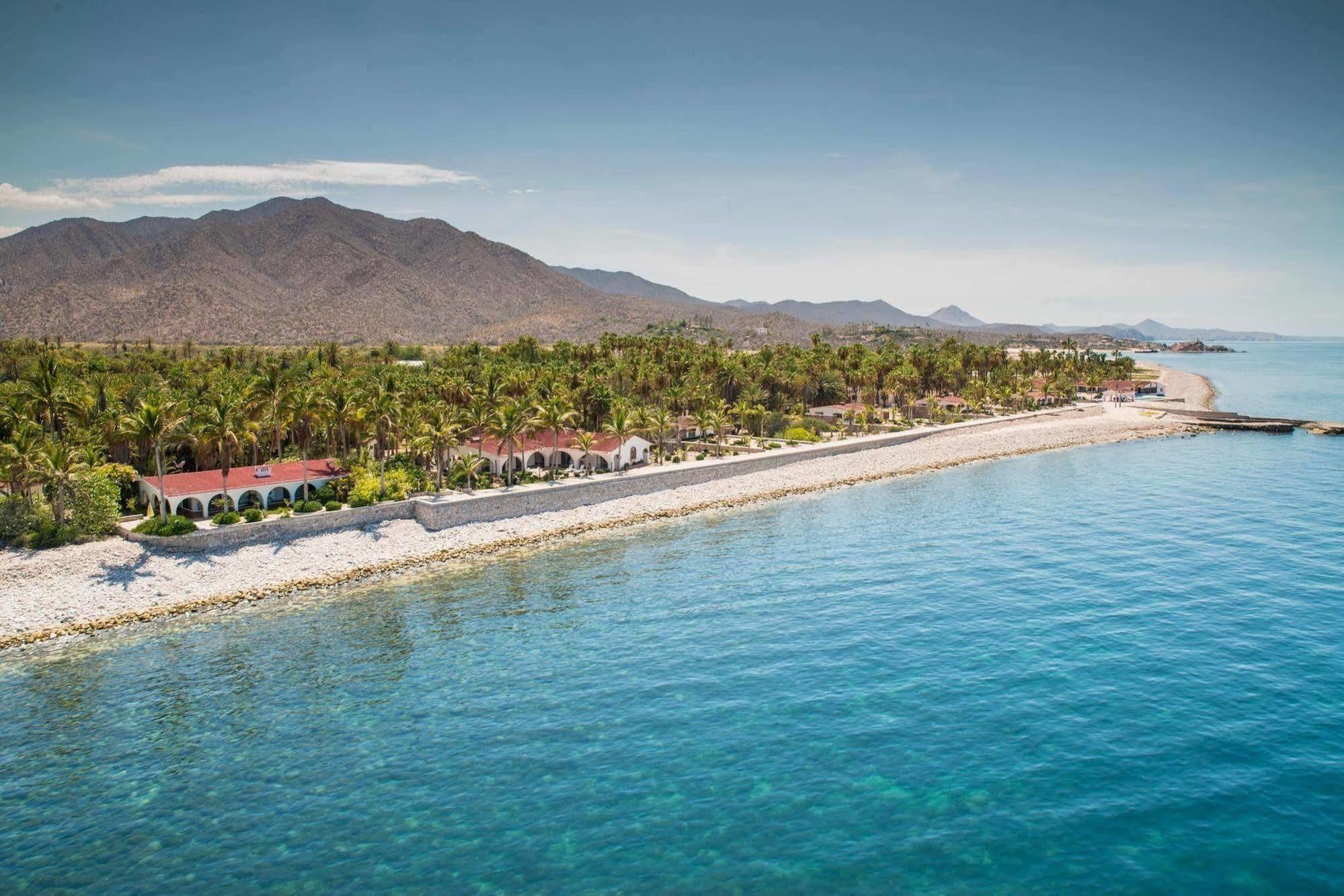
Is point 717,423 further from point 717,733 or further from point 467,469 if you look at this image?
point 717,733

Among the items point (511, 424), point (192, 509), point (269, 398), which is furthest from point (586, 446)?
point (192, 509)

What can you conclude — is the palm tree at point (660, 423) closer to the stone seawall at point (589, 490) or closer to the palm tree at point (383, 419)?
the stone seawall at point (589, 490)

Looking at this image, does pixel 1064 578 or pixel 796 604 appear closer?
pixel 796 604

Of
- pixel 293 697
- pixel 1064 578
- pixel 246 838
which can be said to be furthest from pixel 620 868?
pixel 1064 578

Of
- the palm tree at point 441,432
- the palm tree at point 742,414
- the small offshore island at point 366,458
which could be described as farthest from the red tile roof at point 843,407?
the palm tree at point 441,432

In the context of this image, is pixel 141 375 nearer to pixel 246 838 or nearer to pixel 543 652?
pixel 543 652

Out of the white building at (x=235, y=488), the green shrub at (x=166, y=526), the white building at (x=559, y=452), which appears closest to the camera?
the green shrub at (x=166, y=526)
